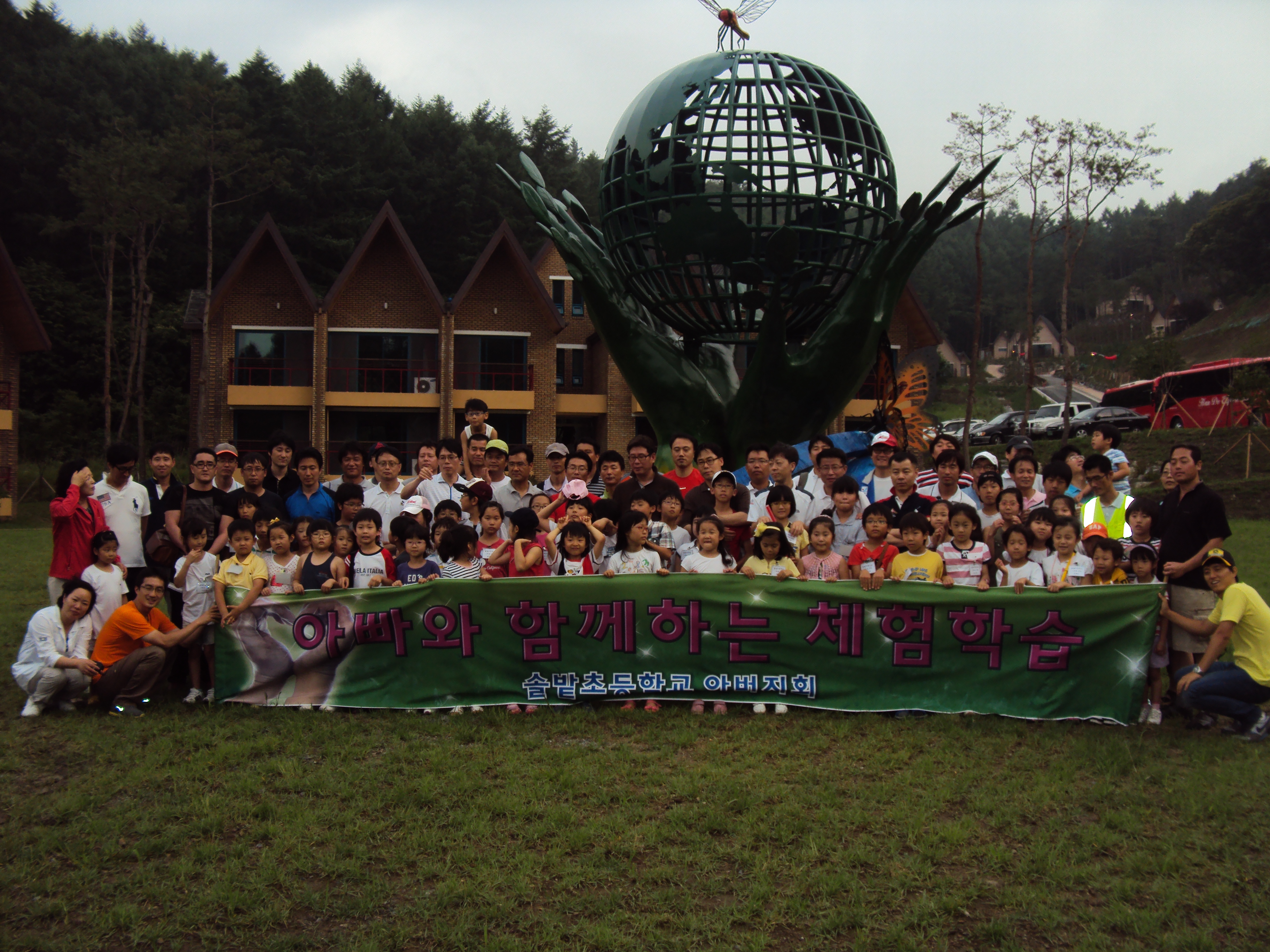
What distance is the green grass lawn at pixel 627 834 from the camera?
3309 millimetres

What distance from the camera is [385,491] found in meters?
6.61

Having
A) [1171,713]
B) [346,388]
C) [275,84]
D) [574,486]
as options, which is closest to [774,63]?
[574,486]

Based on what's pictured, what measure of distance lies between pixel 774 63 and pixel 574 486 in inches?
140

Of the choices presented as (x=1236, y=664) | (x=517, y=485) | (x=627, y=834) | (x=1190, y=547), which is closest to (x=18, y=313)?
(x=517, y=485)

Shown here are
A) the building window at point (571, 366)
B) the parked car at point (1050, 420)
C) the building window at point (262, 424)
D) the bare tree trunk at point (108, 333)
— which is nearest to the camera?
the building window at point (262, 424)

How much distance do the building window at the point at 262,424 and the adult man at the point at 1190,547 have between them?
23409 mm

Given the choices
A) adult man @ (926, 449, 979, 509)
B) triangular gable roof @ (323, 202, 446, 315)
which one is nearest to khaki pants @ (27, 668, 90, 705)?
adult man @ (926, 449, 979, 509)

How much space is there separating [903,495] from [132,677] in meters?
4.71

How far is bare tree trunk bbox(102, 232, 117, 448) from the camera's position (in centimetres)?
2764

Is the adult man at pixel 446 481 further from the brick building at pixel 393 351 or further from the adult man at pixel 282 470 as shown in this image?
the brick building at pixel 393 351

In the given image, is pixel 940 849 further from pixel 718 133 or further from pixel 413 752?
pixel 718 133

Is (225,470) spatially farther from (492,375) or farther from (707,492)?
(492,375)

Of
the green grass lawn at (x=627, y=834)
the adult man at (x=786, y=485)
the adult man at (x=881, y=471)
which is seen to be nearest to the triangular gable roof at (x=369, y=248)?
the adult man at (x=786, y=485)

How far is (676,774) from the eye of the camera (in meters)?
4.51
